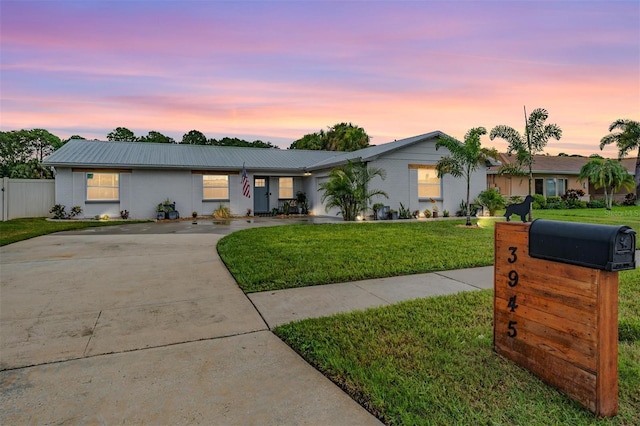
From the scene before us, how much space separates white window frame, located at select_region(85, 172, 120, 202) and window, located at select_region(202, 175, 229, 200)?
3.89 meters

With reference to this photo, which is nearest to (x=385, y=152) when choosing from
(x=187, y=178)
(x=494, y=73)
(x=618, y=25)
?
(x=494, y=73)

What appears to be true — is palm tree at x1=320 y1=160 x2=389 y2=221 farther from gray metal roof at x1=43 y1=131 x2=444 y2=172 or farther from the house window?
the house window

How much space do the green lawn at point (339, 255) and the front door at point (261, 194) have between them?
31.1ft

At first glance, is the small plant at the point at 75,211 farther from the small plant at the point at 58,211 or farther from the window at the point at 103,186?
the window at the point at 103,186

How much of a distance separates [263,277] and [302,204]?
14584 mm

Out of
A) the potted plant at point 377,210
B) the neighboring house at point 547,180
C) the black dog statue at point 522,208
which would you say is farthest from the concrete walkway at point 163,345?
the neighboring house at point 547,180

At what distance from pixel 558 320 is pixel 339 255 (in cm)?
485

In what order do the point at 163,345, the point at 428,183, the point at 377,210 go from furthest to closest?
the point at 428,183 → the point at 377,210 → the point at 163,345

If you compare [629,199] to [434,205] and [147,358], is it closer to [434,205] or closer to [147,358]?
[434,205]

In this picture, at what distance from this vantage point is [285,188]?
20.3 metres

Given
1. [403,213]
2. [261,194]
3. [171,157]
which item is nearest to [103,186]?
[171,157]

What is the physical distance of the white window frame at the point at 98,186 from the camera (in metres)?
16.3

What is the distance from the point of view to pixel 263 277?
5.32 m

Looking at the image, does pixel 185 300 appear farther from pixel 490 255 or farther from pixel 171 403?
pixel 490 255
